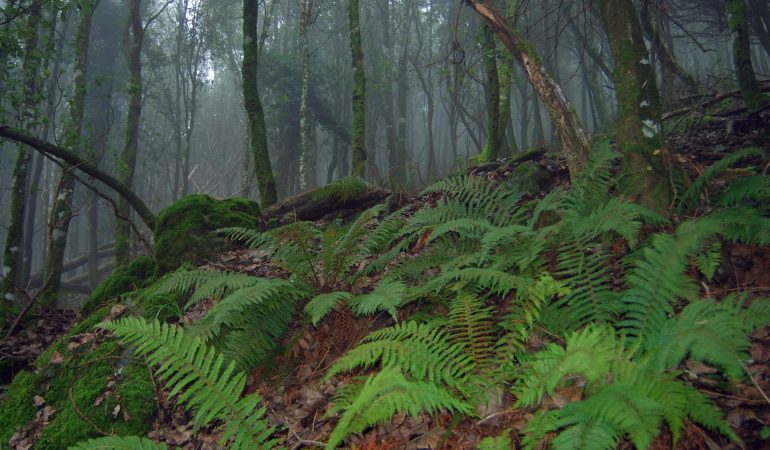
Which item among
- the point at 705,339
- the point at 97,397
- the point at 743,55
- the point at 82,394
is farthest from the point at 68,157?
the point at 743,55

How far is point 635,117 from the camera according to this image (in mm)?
→ 4020

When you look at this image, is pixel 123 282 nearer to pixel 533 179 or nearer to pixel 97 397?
pixel 97 397

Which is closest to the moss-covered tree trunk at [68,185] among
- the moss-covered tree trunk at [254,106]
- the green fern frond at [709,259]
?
the moss-covered tree trunk at [254,106]

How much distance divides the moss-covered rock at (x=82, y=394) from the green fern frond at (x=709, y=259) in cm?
418

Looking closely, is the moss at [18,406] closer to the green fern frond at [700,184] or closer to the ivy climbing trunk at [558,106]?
the ivy climbing trunk at [558,106]

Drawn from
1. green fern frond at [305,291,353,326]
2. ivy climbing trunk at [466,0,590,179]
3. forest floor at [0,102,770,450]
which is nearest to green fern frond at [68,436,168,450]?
forest floor at [0,102,770,450]

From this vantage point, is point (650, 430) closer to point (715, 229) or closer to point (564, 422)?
point (564, 422)

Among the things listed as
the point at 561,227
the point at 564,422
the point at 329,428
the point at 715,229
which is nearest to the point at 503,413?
the point at 564,422

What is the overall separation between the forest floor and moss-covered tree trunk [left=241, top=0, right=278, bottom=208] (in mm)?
3031

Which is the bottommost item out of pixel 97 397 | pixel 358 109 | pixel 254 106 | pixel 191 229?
pixel 97 397

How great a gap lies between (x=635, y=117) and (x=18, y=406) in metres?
6.11

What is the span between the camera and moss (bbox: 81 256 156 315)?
19.2ft

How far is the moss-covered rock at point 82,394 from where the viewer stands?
11.4 ft

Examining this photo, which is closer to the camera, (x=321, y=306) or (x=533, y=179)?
(x=321, y=306)
